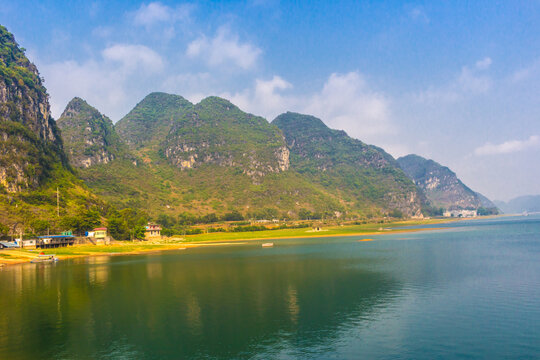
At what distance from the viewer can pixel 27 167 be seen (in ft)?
509

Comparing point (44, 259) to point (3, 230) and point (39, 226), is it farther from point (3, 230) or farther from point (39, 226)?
point (39, 226)

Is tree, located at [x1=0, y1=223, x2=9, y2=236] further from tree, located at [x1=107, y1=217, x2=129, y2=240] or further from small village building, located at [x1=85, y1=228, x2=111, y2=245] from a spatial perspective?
tree, located at [x1=107, y1=217, x2=129, y2=240]

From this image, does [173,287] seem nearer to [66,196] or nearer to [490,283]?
[490,283]

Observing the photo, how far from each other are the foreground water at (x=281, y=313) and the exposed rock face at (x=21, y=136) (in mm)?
95040

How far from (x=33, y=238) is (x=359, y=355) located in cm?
12814

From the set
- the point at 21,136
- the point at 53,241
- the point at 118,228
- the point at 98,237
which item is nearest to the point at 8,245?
the point at 53,241

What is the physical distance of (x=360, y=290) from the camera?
168 ft

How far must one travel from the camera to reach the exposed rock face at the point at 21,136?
14862cm

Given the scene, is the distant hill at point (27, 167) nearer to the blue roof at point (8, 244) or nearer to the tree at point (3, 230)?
the tree at point (3, 230)

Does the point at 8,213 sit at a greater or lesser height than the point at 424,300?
greater

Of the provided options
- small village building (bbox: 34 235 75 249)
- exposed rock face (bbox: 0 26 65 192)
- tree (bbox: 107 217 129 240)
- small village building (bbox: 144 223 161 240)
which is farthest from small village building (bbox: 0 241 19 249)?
small village building (bbox: 144 223 161 240)

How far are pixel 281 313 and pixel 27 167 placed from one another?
516ft

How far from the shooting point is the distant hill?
437 feet

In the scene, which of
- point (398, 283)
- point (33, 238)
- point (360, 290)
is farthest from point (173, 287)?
point (33, 238)
